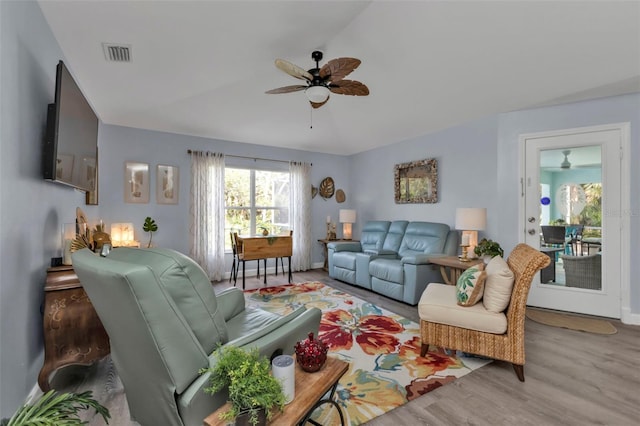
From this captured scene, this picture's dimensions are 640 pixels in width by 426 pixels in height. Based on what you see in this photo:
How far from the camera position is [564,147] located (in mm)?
3482

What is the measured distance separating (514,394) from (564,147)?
300 centimetres

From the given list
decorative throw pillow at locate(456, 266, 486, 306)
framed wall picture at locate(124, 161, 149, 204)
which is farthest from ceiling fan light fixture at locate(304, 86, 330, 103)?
framed wall picture at locate(124, 161, 149, 204)

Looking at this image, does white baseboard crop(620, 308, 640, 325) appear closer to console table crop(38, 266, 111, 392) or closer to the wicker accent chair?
the wicker accent chair

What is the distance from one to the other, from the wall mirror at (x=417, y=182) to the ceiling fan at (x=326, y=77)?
240 centimetres

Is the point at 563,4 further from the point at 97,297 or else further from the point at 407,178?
the point at 97,297

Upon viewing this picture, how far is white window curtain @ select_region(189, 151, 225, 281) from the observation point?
15.7ft

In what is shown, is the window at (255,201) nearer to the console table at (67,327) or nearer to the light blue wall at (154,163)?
the light blue wall at (154,163)

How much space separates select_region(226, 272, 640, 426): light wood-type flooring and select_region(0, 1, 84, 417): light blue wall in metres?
1.96

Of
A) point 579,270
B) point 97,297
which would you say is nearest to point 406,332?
point 579,270

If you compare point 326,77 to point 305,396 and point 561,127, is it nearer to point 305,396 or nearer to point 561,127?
point 305,396

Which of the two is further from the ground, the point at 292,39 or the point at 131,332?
the point at 292,39

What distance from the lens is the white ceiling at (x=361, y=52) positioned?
232 centimetres

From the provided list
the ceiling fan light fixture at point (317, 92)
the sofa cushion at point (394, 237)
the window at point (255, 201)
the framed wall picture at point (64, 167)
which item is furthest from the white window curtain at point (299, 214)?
the framed wall picture at point (64, 167)

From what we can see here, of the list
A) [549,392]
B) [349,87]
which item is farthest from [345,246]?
[549,392]
